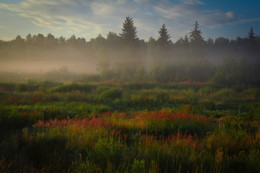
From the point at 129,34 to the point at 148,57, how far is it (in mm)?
25701

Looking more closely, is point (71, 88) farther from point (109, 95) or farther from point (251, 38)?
point (251, 38)

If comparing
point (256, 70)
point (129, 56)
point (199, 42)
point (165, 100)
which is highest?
point (199, 42)

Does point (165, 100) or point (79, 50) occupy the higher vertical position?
point (79, 50)

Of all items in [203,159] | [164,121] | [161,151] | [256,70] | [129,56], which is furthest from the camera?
[256,70]

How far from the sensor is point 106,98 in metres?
13.4

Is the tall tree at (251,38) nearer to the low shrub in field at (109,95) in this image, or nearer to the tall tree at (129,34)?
the tall tree at (129,34)

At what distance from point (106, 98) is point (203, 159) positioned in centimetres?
1085

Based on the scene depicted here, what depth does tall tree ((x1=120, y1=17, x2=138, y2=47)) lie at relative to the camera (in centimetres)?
3609

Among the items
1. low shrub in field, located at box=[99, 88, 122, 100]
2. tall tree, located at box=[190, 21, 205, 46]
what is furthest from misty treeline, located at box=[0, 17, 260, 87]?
low shrub in field, located at box=[99, 88, 122, 100]

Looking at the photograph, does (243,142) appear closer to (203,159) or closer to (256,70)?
(203,159)

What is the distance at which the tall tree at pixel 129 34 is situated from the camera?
36.1 metres

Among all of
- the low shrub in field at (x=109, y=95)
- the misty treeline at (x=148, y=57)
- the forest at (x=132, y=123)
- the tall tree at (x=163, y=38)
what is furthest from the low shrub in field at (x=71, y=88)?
the tall tree at (x=163, y=38)

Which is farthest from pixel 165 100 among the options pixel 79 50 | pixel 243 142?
pixel 79 50

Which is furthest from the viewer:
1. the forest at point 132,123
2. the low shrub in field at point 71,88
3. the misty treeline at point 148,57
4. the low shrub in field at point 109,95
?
the misty treeline at point 148,57
